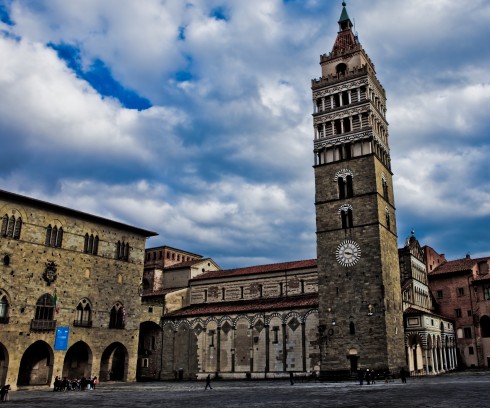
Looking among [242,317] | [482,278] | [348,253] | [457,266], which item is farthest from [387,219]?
[457,266]

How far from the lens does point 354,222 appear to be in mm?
39312

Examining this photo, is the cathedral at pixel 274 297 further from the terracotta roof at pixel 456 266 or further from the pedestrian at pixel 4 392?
the pedestrian at pixel 4 392

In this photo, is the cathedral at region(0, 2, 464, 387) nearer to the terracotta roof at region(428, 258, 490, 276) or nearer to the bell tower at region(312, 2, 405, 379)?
the bell tower at region(312, 2, 405, 379)

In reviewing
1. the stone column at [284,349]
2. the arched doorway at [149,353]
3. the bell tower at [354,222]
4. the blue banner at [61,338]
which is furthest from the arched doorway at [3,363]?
the bell tower at [354,222]

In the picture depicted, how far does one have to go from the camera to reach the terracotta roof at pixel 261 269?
4712 cm

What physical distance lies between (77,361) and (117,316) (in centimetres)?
475

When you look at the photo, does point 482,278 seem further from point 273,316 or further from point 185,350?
point 185,350

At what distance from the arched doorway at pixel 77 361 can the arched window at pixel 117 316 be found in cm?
282

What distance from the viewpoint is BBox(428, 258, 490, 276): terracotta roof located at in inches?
2022

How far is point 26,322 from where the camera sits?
36.3 metres

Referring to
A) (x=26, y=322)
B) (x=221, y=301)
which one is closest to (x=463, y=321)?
(x=221, y=301)

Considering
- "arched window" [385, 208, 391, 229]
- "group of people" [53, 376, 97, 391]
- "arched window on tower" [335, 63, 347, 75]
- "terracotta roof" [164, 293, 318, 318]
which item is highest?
"arched window on tower" [335, 63, 347, 75]

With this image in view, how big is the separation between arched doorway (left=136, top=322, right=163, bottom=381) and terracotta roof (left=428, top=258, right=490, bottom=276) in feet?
95.4

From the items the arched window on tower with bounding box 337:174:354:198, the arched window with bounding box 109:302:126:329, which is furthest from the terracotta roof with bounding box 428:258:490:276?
the arched window with bounding box 109:302:126:329
